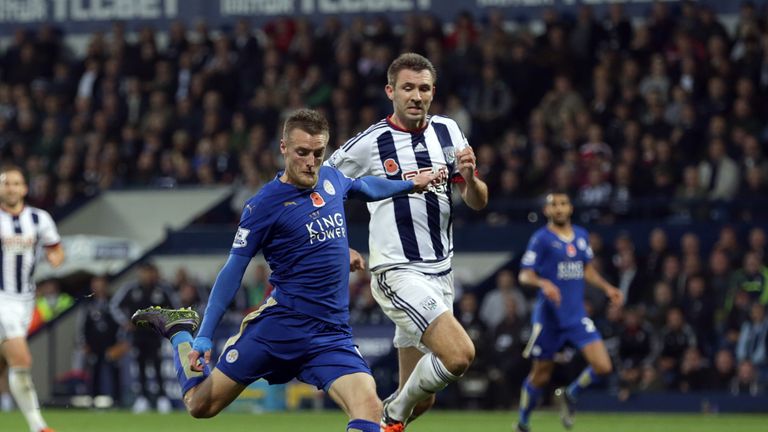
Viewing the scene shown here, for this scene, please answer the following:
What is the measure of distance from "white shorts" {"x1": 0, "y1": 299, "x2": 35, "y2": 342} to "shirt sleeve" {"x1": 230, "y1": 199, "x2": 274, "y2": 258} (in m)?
6.05

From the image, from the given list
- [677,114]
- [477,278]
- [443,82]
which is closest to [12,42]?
[443,82]

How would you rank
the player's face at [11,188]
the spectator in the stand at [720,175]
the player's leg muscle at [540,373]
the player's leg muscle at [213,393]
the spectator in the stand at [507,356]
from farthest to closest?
the spectator in the stand at [720,175]
the spectator in the stand at [507,356]
the player's leg muscle at [540,373]
the player's face at [11,188]
the player's leg muscle at [213,393]

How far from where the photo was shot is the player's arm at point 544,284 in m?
14.5

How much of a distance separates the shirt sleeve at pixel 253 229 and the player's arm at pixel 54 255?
5.83 m

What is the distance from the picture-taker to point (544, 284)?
14625 millimetres

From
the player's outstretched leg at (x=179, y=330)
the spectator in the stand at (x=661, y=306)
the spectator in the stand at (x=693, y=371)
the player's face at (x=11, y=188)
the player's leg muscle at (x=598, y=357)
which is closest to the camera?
the player's outstretched leg at (x=179, y=330)

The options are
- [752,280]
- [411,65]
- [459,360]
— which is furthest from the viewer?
[752,280]

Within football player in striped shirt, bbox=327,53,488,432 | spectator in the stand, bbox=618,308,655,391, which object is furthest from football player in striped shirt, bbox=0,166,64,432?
spectator in the stand, bbox=618,308,655,391

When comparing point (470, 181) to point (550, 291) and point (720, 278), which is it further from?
point (720, 278)

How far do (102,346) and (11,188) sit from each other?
636cm

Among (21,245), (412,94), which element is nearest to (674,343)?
(21,245)

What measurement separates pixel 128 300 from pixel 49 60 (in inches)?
275

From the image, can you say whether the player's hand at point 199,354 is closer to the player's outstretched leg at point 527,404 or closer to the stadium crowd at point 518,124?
the player's outstretched leg at point 527,404

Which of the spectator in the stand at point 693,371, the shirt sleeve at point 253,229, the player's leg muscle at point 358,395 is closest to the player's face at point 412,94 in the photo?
the shirt sleeve at point 253,229
